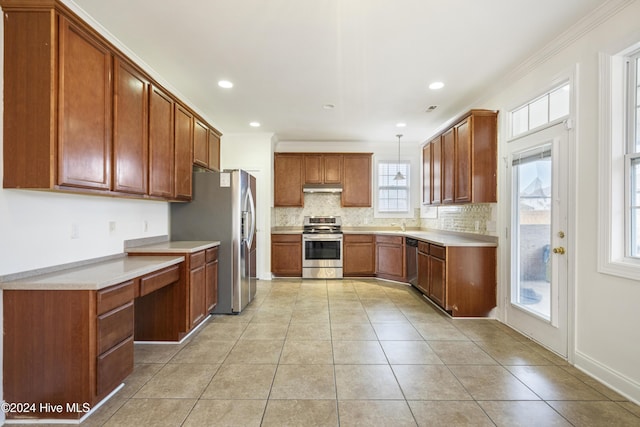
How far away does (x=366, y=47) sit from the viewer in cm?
257

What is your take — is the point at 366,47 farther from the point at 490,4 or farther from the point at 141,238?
the point at 141,238

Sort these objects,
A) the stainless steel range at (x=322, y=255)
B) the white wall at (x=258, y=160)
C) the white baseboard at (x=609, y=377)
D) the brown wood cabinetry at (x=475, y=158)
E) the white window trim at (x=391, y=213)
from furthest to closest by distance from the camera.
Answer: the white window trim at (x=391, y=213) → the stainless steel range at (x=322, y=255) → the white wall at (x=258, y=160) → the brown wood cabinetry at (x=475, y=158) → the white baseboard at (x=609, y=377)

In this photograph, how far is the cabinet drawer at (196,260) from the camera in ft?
9.45

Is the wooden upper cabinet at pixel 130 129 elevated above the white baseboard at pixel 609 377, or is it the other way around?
the wooden upper cabinet at pixel 130 129

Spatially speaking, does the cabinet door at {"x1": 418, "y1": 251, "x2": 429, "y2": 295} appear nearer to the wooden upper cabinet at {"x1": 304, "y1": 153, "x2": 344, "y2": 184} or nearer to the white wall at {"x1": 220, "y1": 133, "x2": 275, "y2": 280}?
the wooden upper cabinet at {"x1": 304, "y1": 153, "x2": 344, "y2": 184}

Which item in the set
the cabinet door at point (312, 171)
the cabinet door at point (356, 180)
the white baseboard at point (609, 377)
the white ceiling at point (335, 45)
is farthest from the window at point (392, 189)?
the white baseboard at point (609, 377)

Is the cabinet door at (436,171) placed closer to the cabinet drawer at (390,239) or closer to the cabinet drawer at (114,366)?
the cabinet drawer at (390,239)

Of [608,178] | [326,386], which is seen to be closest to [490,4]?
[608,178]

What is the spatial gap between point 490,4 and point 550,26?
0.68 m

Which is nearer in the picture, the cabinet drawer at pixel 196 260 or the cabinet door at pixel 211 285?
the cabinet drawer at pixel 196 260

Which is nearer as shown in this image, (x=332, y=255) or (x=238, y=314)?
(x=238, y=314)

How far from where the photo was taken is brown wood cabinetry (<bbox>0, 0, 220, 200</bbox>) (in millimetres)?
1684

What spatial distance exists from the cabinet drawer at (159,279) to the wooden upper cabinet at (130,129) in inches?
28.1

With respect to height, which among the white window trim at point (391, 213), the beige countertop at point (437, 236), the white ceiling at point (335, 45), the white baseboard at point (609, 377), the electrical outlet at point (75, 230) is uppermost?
the white ceiling at point (335, 45)
